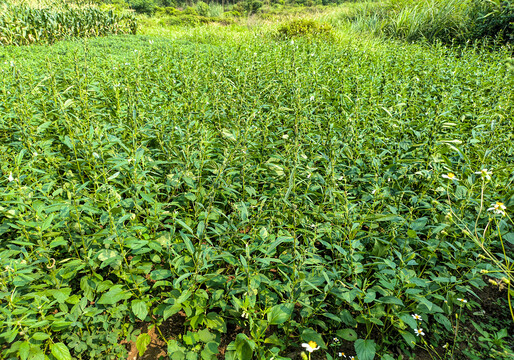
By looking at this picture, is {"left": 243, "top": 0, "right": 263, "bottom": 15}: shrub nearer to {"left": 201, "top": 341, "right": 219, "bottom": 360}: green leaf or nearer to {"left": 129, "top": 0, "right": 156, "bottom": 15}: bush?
{"left": 129, "top": 0, "right": 156, "bottom": 15}: bush

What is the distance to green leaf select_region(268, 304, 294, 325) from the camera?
68.0 inches

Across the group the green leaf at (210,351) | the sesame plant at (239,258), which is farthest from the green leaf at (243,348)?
the green leaf at (210,351)

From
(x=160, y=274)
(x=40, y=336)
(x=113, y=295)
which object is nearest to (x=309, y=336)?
(x=160, y=274)

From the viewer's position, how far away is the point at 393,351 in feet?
6.62

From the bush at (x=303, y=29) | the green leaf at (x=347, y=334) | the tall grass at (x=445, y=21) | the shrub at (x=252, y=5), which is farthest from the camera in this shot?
the shrub at (x=252, y=5)

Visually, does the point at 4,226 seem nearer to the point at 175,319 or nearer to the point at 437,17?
the point at 175,319

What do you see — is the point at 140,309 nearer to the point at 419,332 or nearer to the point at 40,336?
the point at 40,336

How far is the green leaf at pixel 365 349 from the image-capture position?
1697 millimetres

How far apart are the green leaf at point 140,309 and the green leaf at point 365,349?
1.27m

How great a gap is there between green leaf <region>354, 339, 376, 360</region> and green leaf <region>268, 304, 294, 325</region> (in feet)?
1.47

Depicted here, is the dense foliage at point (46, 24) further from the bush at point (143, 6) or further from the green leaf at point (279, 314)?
the bush at point (143, 6)

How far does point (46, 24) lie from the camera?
10773 millimetres

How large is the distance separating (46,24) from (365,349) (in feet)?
45.7

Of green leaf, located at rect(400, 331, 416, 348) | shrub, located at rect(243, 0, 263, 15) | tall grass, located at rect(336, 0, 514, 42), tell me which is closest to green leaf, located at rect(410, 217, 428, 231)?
green leaf, located at rect(400, 331, 416, 348)
